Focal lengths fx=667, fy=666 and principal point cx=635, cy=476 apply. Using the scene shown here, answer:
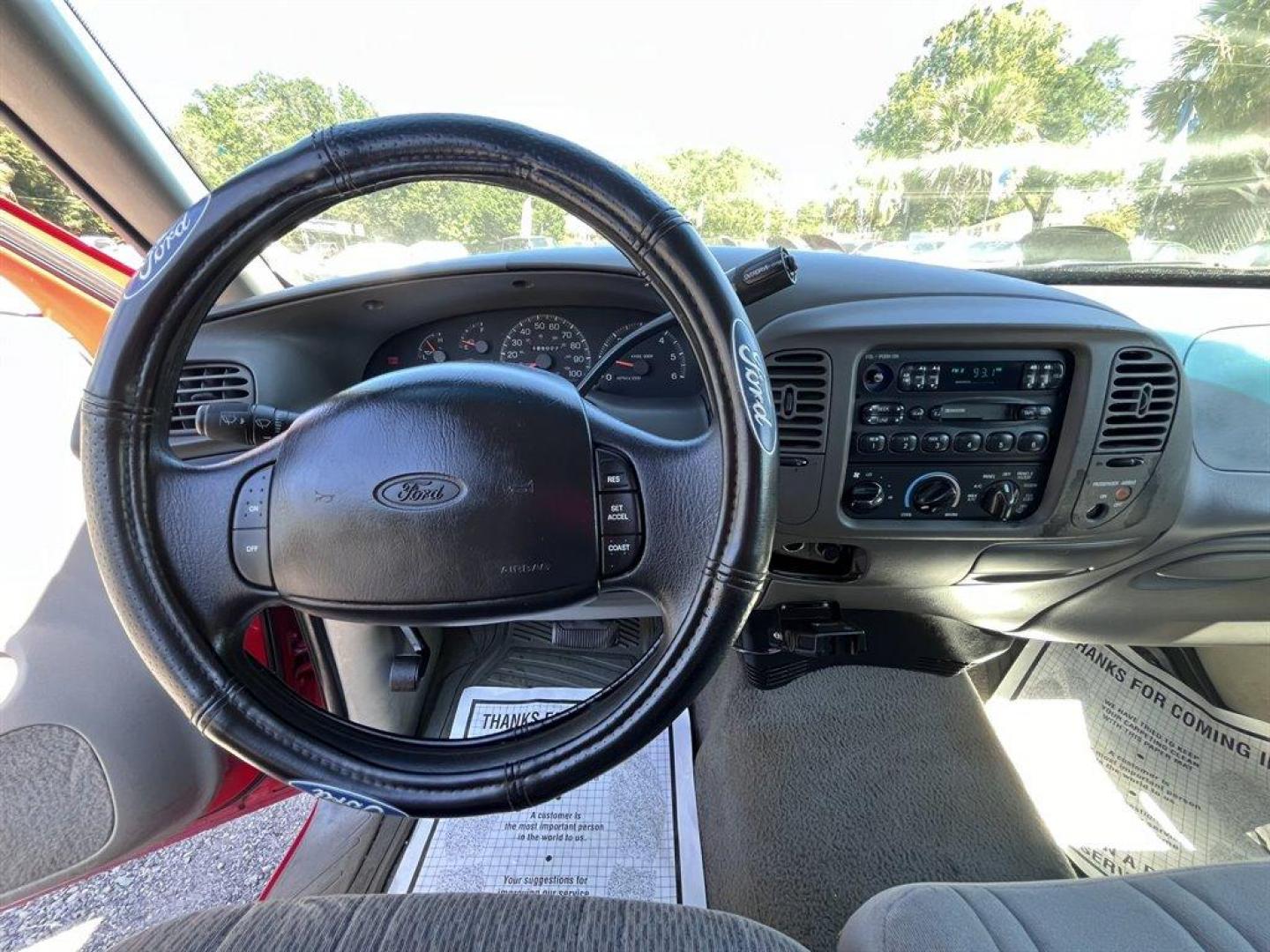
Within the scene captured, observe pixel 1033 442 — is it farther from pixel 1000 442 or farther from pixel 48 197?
pixel 48 197

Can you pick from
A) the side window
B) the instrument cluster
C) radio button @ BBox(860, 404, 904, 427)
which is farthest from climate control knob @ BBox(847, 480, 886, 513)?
the side window

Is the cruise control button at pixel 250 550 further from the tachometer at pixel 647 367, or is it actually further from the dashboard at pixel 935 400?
the tachometer at pixel 647 367

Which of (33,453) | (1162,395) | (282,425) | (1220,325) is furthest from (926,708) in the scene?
(33,453)

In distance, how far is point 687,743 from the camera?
5.16 feet

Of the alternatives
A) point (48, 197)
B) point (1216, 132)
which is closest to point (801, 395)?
point (1216, 132)

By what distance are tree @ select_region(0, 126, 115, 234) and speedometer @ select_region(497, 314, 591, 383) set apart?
765mm

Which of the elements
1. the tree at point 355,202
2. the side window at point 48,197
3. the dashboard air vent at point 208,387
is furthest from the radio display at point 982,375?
the side window at point 48,197

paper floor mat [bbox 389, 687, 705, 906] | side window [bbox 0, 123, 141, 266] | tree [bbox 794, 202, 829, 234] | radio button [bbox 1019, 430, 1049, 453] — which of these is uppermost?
side window [bbox 0, 123, 141, 266]

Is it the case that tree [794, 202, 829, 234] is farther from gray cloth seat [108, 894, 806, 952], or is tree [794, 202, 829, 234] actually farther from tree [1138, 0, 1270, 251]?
gray cloth seat [108, 894, 806, 952]

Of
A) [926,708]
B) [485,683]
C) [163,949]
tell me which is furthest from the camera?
[485,683]

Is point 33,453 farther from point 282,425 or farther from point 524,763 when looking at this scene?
point 524,763

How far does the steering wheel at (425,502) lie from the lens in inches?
23.8

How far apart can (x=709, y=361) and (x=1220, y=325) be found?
1.37 m

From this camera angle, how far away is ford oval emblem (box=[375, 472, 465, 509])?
683mm
